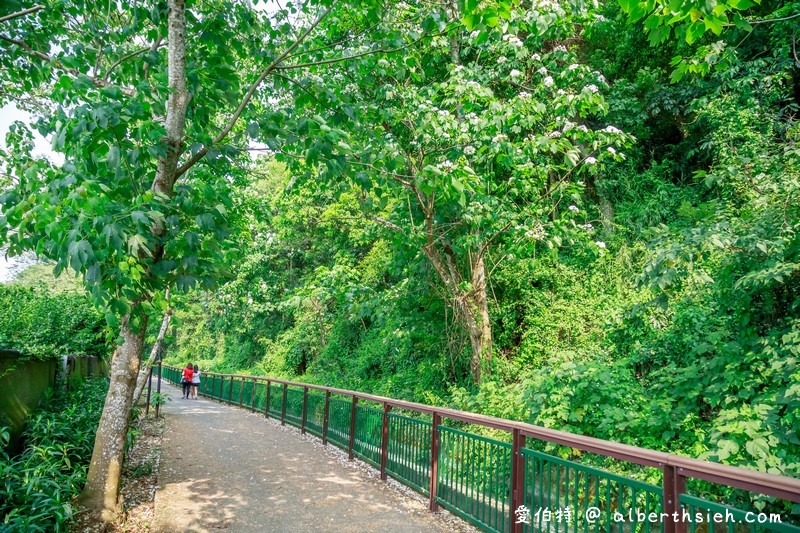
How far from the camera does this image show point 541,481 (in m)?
3.95

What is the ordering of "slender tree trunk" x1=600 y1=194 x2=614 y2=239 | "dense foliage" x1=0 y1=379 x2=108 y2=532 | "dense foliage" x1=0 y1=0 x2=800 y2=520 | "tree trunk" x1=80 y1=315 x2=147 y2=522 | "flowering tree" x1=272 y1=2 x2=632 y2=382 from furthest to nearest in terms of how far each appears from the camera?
1. "slender tree trunk" x1=600 y1=194 x2=614 y2=239
2. "flowering tree" x1=272 y1=2 x2=632 y2=382
3. "tree trunk" x1=80 y1=315 x2=147 y2=522
4. "dense foliage" x1=0 y1=0 x2=800 y2=520
5. "dense foliage" x1=0 y1=379 x2=108 y2=532

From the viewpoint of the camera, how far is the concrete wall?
18.6 ft

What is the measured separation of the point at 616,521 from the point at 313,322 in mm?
16950

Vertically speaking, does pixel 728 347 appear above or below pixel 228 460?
above

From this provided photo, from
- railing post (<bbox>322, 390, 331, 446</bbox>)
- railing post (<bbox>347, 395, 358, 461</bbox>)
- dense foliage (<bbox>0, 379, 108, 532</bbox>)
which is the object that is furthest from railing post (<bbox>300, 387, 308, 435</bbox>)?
dense foliage (<bbox>0, 379, 108, 532</bbox>)

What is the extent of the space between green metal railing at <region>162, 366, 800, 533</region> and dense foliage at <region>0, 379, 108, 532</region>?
11.1 feet

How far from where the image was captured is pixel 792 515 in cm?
481

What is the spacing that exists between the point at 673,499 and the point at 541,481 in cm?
124

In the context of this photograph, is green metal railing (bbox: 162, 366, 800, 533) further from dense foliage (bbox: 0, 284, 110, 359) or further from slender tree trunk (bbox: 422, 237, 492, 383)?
dense foliage (bbox: 0, 284, 110, 359)

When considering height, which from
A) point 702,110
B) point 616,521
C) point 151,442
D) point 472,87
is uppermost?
point 702,110

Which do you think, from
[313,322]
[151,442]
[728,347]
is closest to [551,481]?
[728,347]

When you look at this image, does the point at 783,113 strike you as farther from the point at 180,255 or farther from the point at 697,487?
the point at 180,255

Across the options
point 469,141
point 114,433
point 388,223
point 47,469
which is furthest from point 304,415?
point 469,141

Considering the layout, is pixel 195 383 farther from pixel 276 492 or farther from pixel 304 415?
pixel 276 492
